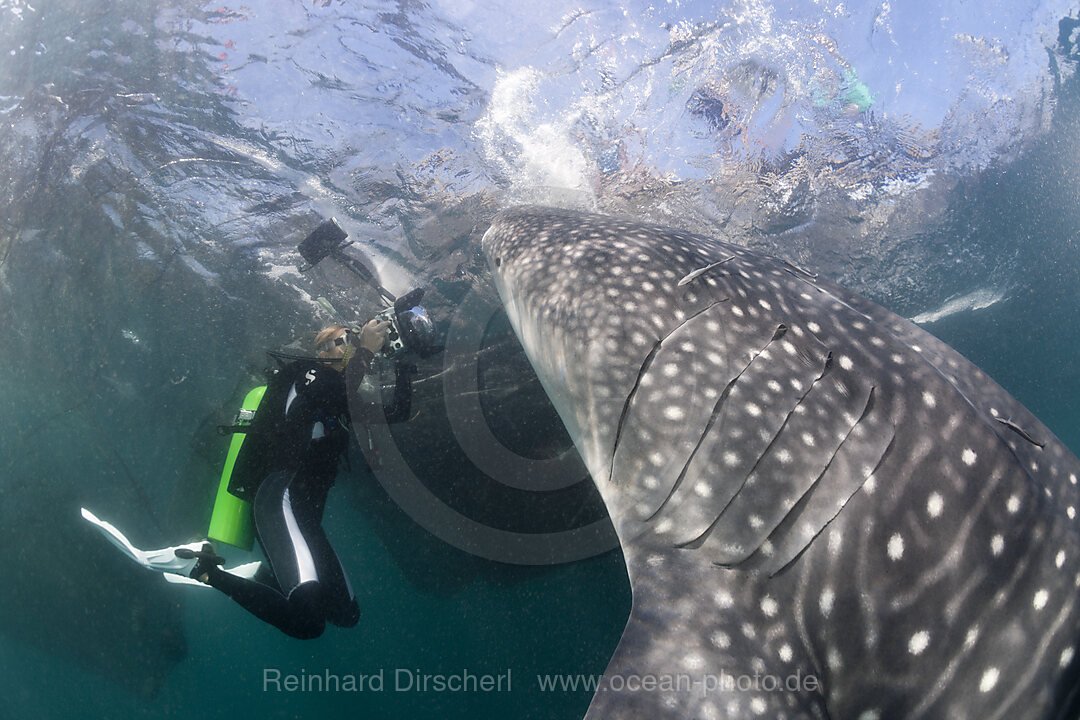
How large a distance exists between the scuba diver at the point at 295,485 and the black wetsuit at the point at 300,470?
0.4 inches

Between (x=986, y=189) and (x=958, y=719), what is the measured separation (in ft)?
43.5

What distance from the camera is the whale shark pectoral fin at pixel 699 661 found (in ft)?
5.42

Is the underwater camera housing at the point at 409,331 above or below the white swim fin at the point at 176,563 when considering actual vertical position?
above

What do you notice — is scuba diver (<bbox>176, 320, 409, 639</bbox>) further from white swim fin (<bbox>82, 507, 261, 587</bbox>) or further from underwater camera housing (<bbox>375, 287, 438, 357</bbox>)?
underwater camera housing (<bbox>375, 287, 438, 357</bbox>)

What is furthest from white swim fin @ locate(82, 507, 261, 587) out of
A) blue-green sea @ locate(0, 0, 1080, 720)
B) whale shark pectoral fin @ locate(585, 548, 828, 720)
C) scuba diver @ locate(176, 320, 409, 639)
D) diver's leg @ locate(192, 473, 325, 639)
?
whale shark pectoral fin @ locate(585, 548, 828, 720)

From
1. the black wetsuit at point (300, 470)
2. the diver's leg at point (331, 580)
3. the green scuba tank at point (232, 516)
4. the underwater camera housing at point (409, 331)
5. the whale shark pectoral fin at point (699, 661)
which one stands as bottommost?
the green scuba tank at point (232, 516)

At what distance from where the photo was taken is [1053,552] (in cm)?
193

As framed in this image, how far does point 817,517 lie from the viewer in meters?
1.97

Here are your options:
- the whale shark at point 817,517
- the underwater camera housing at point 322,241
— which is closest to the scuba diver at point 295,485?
the underwater camera housing at point 322,241

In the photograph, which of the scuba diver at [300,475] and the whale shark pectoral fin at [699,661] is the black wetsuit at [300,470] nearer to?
the scuba diver at [300,475]

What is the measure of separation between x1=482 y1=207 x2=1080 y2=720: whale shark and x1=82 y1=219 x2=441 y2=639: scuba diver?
3.94 m

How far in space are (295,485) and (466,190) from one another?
19.2ft

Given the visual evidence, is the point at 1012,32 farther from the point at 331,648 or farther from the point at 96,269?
the point at 331,648

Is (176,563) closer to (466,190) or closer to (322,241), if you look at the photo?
(322,241)
